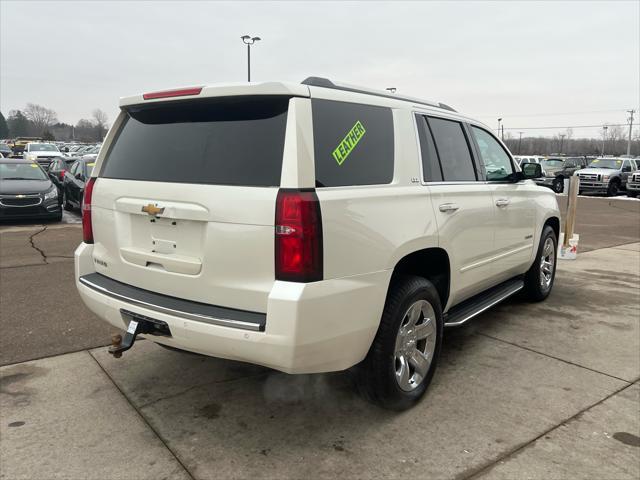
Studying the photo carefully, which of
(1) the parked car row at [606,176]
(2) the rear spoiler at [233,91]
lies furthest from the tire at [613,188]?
(2) the rear spoiler at [233,91]

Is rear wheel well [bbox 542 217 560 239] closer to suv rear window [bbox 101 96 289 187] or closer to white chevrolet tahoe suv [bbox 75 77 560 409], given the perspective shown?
white chevrolet tahoe suv [bbox 75 77 560 409]

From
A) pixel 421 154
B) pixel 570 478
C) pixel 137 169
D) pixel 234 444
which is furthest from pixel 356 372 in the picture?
pixel 137 169

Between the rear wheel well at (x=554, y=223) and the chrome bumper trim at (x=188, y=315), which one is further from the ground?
the rear wheel well at (x=554, y=223)

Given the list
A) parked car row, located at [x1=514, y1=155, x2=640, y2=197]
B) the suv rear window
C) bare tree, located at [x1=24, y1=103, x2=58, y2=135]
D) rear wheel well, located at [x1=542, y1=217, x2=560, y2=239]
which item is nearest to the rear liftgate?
the suv rear window

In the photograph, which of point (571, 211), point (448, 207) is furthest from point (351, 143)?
point (571, 211)

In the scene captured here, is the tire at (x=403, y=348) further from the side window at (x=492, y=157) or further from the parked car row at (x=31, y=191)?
the parked car row at (x=31, y=191)

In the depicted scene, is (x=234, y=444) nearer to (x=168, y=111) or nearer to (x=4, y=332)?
(x=168, y=111)

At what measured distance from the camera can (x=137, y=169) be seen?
10.4 ft

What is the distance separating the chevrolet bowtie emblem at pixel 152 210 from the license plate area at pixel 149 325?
574 millimetres

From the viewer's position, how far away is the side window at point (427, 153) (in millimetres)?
3547

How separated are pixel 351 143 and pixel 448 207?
1029mm

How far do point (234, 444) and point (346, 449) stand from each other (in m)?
0.62

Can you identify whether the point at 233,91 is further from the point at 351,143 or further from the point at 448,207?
the point at 448,207

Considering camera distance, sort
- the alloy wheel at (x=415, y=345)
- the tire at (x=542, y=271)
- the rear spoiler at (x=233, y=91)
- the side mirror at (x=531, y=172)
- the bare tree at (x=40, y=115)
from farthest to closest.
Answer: the bare tree at (x=40, y=115), the tire at (x=542, y=271), the side mirror at (x=531, y=172), the alloy wheel at (x=415, y=345), the rear spoiler at (x=233, y=91)
